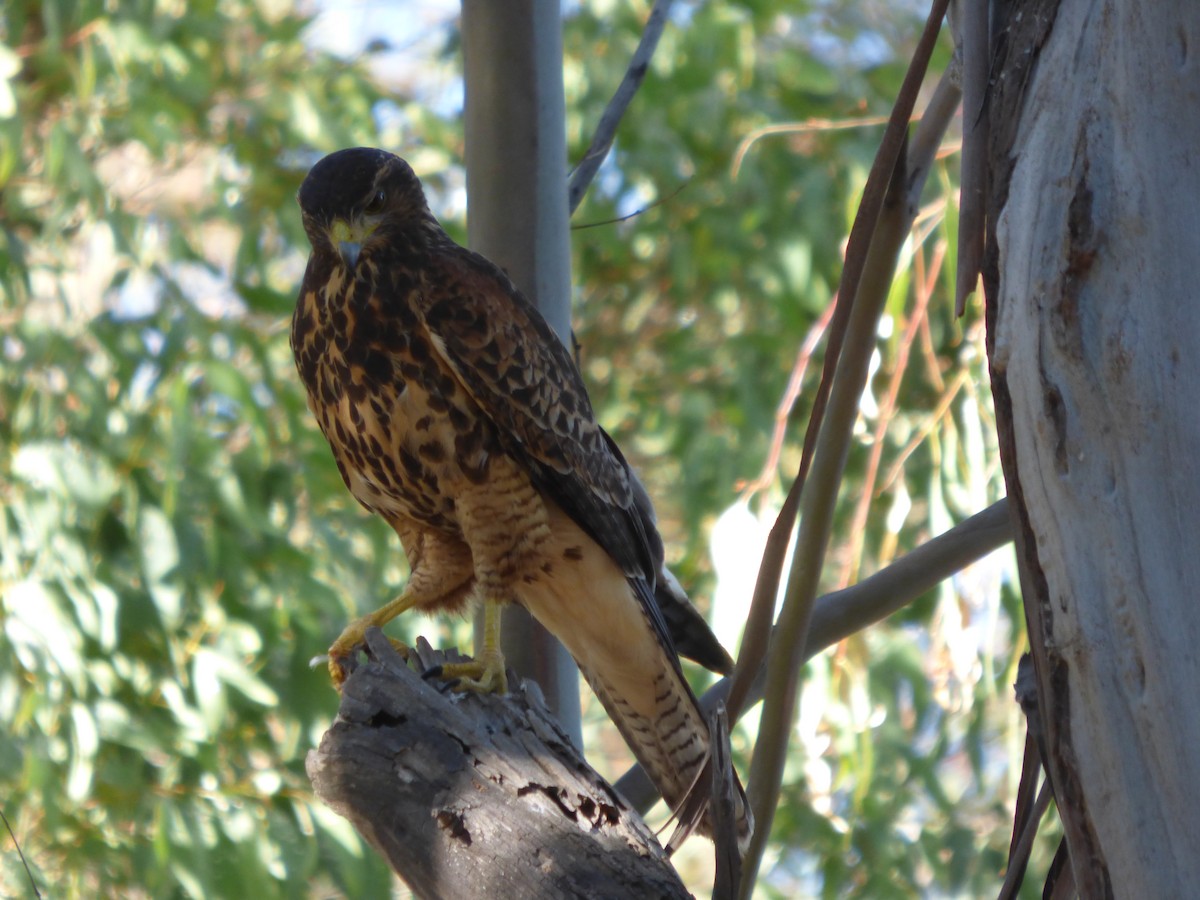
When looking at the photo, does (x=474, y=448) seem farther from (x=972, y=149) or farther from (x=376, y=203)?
(x=972, y=149)

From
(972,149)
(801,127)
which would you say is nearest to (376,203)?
(801,127)

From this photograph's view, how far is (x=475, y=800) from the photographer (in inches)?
62.5

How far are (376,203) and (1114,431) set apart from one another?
1.73 m

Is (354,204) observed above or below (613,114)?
below

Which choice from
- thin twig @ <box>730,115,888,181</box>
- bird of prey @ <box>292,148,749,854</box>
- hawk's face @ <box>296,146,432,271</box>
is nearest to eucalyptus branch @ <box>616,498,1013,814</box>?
bird of prey @ <box>292,148,749,854</box>

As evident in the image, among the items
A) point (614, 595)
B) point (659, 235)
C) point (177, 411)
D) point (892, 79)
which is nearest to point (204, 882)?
point (177, 411)

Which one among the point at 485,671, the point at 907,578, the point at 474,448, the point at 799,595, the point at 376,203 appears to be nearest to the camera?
the point at 799,595

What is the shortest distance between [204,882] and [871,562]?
2501 mm

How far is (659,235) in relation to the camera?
17.5 ft

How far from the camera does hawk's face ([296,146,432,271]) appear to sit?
8.29ft

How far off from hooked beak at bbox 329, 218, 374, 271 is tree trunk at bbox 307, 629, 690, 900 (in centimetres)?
89

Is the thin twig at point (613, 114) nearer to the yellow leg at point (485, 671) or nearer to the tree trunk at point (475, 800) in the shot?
the yellow leg at point (485, 671)

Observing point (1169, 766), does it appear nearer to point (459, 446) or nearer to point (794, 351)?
point (459, 446)

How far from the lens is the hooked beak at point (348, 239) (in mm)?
2457
